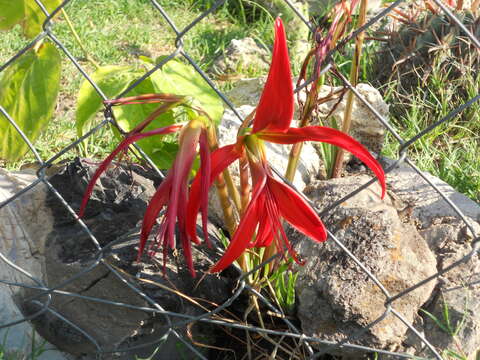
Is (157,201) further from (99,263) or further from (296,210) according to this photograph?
(99,263)

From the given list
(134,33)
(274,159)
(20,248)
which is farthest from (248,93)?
(134,33)

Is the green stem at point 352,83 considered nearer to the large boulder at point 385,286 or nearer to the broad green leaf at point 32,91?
the large boulder at point 385,286

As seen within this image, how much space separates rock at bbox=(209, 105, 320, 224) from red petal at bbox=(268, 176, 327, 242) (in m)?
0.62

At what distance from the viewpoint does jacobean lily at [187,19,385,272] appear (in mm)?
939

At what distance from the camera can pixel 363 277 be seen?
4.53ft

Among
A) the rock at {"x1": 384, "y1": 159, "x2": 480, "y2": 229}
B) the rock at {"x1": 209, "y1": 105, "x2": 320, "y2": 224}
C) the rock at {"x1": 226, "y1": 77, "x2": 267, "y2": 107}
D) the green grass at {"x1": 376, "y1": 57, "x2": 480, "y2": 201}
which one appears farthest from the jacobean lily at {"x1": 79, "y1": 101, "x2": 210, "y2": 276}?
the green grass at {"x1": 376, "y1": 57, "x2": 480, "y2": 201}

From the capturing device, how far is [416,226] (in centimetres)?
162

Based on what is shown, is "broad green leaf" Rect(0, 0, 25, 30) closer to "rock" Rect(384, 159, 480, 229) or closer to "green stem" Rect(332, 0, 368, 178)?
"green stem" Rect(332, 0, 368, 178)

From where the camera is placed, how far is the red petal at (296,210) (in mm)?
999

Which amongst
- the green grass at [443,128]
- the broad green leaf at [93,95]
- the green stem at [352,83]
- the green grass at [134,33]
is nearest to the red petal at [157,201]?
the broad green leaf at [93,95]

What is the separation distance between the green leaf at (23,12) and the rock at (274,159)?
1.71 feet

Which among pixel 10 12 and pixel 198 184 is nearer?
pixel 198 184

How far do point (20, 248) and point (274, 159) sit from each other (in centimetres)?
69

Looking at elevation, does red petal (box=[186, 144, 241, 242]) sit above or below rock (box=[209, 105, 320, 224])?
above
